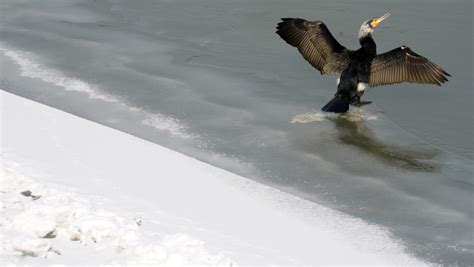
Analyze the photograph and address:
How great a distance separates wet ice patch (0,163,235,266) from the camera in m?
3.51

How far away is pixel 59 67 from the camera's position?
8.09 metres

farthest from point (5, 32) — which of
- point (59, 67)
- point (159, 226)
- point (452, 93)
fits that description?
point (159, 226)

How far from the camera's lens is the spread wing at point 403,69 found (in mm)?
6793

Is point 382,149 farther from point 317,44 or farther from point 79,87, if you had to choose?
point 79,87

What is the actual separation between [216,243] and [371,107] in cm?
369

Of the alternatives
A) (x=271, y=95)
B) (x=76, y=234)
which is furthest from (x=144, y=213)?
(x=271, y=95)

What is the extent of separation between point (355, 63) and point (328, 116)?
0.69 metres

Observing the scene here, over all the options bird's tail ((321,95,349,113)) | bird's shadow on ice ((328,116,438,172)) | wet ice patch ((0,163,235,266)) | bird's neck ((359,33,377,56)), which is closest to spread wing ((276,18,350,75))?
bird's neck ((359,33,377,56))

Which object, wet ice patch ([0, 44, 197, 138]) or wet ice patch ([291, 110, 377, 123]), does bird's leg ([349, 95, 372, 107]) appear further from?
wet ice patch ([0, 44, 197, 138])

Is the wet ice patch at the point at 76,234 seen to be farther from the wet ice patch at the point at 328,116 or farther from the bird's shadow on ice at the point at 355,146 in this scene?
the wet ice patch at the point at 328,116

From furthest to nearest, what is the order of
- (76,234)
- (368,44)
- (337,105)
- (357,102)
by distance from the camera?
(368,44)
(357,102)
(337,105)
(76,234)

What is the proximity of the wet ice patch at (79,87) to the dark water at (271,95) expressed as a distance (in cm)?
2

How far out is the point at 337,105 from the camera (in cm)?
675

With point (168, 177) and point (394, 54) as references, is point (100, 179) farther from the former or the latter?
point (394, 54)
